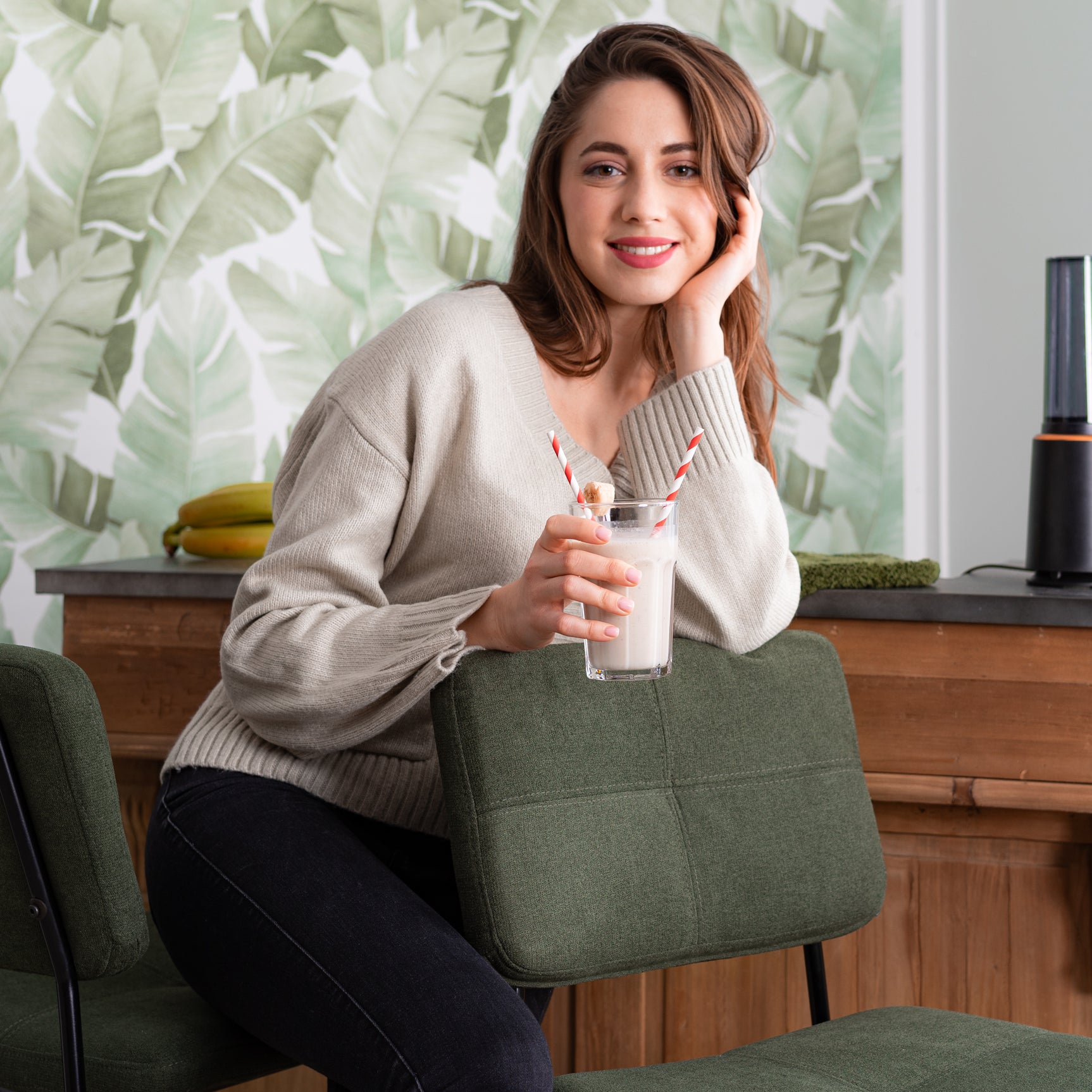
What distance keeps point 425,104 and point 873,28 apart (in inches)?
38.2

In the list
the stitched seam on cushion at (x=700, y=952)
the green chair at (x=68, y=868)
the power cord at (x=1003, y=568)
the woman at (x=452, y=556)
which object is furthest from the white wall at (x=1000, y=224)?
the green chair at (x=68, y=868)

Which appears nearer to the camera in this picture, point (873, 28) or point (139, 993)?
point (139, 993)

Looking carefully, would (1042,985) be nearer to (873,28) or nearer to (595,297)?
(595,297)

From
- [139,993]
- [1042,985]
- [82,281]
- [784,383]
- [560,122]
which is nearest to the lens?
[139,993]

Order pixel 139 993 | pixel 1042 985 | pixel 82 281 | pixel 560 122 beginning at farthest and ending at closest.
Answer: pixel 82 281, pixel 1042 985, pixel 560 122, pixel 139 993

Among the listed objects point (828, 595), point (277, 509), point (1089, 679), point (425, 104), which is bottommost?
point (1089, 679)

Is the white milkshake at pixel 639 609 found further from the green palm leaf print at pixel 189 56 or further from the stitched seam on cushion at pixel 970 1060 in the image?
the green palm leaf print at pixel 189 56

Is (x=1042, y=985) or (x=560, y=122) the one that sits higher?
(x=560, y=122)

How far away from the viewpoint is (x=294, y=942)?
107 centimetres

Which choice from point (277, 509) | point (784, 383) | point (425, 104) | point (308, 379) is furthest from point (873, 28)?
point (277, 509)

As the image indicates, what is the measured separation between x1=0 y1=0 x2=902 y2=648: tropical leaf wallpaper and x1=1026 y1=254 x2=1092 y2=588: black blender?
99 centimetres

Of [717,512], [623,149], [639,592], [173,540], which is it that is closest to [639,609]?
[639,592]

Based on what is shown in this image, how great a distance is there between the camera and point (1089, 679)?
5.02 feet

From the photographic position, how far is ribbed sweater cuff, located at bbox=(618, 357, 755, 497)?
1.40m
